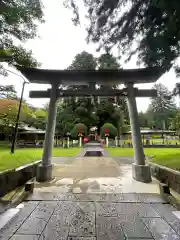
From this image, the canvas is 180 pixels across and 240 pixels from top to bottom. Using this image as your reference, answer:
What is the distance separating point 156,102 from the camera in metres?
56.8

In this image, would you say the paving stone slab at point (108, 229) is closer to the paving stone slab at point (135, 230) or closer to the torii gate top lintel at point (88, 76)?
the paving stone slab at point (135, 230)

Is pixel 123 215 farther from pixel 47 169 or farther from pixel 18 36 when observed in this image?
pixel 18 36

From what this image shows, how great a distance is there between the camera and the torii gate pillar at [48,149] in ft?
21.7

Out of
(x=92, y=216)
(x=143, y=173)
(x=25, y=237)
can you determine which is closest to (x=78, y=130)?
(x=143, y=173)

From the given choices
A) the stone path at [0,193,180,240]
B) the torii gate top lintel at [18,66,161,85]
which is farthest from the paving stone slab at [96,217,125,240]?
the torii gate top lintel at [18,66,161,85]

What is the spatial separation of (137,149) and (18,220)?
4.75m

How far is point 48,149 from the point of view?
271 inches

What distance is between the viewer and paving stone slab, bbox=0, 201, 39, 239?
3016mm

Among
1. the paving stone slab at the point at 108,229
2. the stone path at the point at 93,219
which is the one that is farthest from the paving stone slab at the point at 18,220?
the paving stone slab at the point at 108,229

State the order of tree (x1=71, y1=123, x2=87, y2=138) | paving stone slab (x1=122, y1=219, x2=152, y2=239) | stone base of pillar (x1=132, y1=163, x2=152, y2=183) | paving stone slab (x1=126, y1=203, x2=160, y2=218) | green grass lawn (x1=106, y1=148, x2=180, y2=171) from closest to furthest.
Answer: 1. paving stone slab (x1=122, y1=219, x2=152, y2=239)
2. paving stone slab (x1=126, y1=203, x2=160, y2=218)
3. stone base of pillar (x1=132, y1=163, x2=152, y2=183)
4. green grass lawn (x1=106, y1=148, x2=180, y2=171)
5. tree (x1=71, y1=123, x2=87, y2=138)

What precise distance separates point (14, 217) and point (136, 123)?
16.8 feet

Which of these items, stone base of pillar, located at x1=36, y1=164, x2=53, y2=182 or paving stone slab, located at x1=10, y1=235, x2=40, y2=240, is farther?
stone base of pillar, located at x1=36, y1=164, x2=53, y2=182

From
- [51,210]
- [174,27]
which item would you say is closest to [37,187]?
[51,210]

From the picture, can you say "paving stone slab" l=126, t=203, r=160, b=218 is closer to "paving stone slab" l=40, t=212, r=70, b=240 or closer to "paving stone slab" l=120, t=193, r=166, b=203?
"paving stone slab" l=120, t=193, r=166, b=203
